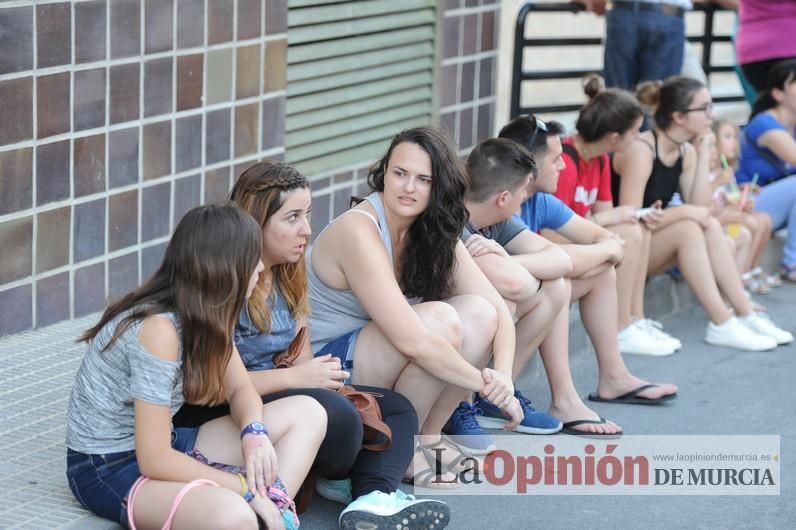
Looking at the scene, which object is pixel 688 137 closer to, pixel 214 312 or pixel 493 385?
pixel 493 385

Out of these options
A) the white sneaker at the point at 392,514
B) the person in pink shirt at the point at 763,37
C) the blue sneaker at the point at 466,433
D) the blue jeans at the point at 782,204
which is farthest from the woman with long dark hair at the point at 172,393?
the person in pink shirt at the point at 763,37

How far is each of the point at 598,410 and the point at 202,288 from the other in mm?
2477

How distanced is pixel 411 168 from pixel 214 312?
1107mm

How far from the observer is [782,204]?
25.5 feet

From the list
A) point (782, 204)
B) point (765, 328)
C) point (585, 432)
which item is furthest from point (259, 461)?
point (782, 204)

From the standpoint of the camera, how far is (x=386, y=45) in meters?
7.24

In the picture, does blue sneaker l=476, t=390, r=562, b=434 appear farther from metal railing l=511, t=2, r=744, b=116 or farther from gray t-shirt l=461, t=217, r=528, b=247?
metal railing l=511, t=2, r=744, b=116

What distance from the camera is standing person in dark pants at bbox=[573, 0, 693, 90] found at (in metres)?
7.95

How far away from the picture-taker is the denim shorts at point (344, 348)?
4.39 m

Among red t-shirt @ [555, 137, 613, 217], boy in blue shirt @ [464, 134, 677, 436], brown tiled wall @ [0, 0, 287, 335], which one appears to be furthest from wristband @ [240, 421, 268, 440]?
red t-shirt @ [555, 137, 613, 217]

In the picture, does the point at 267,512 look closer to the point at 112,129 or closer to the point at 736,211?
the point at 112,129

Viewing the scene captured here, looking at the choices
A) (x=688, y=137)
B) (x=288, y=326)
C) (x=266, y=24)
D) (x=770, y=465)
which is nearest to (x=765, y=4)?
(x=688, y=137)

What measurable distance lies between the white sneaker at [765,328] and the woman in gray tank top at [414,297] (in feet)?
8.08

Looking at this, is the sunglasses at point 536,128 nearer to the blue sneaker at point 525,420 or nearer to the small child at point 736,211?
the blue sneaker at point 525,420
